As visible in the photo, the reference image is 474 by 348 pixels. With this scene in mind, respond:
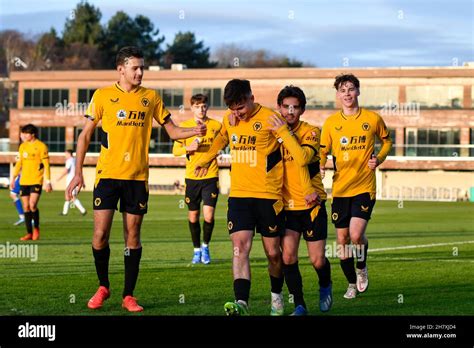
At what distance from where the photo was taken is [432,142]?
285ft

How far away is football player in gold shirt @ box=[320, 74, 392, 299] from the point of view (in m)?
13.5

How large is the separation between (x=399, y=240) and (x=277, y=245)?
1447 centimetres

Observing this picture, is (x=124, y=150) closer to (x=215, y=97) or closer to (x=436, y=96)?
(x=436, y=96)

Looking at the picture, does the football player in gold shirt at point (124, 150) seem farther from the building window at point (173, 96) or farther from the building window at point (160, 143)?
the building window at point (173, 96)

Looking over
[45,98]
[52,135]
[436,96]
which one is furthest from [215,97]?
[436,96]

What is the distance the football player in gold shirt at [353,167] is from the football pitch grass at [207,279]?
1.96 ft

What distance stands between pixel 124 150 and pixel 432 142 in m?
76.8

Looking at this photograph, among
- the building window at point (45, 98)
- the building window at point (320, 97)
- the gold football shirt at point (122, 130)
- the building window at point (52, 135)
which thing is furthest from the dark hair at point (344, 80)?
the building window at point (45, 98)

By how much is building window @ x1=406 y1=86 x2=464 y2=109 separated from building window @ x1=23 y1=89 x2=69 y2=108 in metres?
31.4

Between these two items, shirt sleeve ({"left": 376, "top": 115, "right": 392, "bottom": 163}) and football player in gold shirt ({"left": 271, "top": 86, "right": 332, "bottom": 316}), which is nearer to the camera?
football player in gold shirt ({"left": 271, "top": 86, "right": 332, "bottom": 316})

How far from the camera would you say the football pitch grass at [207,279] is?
39.5ft

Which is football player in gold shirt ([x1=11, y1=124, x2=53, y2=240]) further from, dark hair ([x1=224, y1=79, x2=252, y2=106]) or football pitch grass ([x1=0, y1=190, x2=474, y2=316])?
dark hair ([x1=224, y1=79, x2=252, y2=106])

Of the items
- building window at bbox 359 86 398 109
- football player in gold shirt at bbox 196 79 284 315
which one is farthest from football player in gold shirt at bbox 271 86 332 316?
building window at bbox 359 86 398 109
